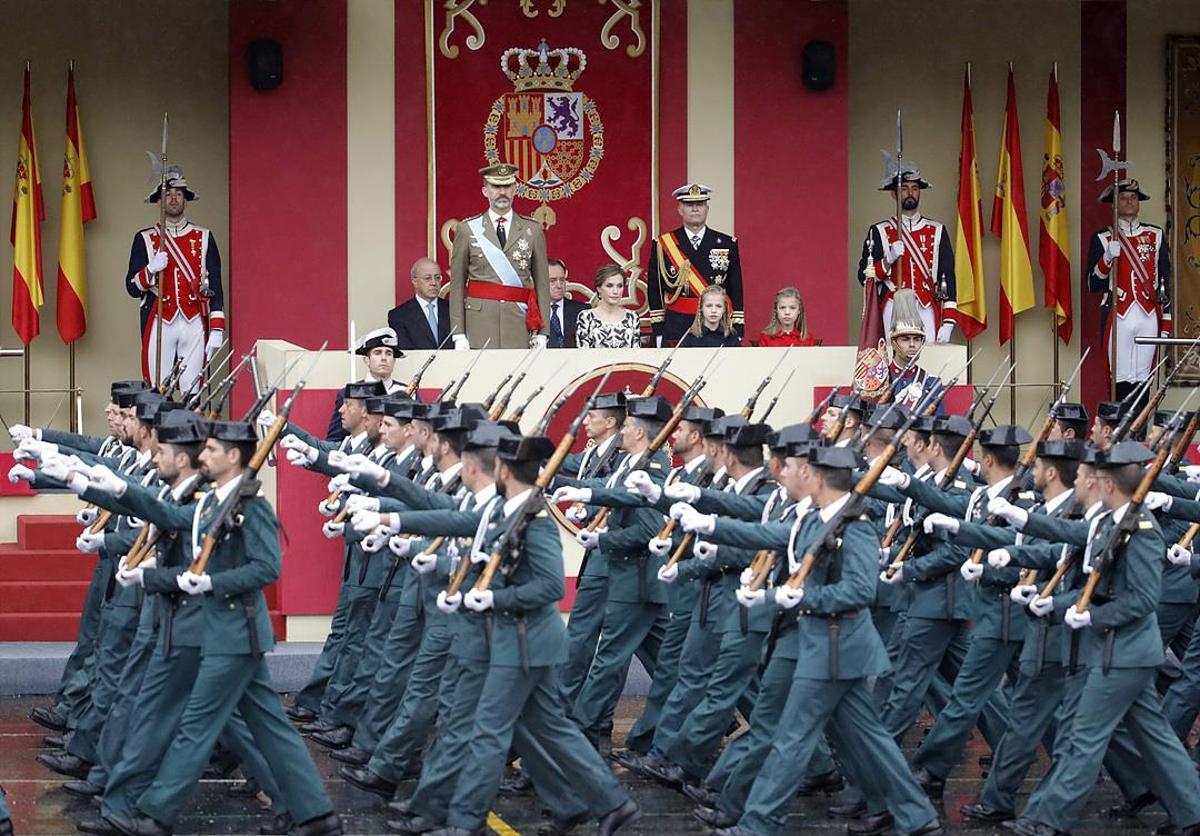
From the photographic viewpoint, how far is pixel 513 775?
11594 mm

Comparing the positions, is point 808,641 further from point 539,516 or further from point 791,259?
point 791,259

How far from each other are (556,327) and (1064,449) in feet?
Answer: 20.1

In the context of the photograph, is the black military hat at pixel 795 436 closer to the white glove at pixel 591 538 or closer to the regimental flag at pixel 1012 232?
the white glove at pixel 591 538

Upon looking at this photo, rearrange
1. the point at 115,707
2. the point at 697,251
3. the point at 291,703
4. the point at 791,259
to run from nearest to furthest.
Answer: the point at 115,707 < the point at 291,703 < the point at 697,251 < the point at 791,259

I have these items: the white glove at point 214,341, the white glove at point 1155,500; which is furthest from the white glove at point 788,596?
the white glove at point 214,341

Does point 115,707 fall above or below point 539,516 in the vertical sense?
below

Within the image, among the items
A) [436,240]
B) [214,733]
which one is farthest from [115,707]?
[436,240]

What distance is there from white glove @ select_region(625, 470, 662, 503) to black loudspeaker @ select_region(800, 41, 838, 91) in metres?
7.49

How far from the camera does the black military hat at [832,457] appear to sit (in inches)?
389

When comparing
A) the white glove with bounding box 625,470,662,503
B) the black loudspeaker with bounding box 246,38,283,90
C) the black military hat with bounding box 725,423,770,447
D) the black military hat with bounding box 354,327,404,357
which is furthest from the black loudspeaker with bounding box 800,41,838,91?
the white glove with bounding box 625,470,662,503

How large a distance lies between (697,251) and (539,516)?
241 inches

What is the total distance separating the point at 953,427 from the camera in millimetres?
11766

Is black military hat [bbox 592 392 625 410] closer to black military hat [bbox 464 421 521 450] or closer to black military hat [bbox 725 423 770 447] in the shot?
black military hat [bbox 725 423 770 447]

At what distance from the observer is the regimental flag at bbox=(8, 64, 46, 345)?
57.7ft
